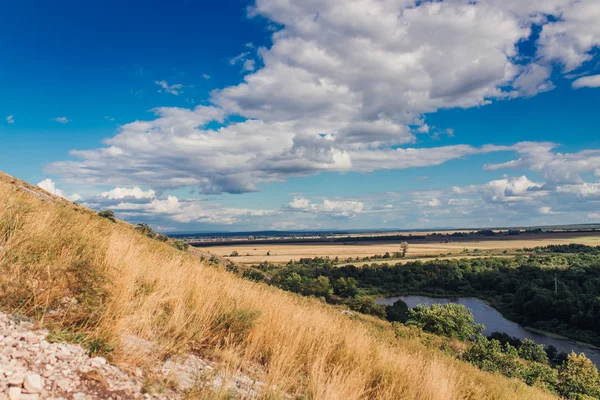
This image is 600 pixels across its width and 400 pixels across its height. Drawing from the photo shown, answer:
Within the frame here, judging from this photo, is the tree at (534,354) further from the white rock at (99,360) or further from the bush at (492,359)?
the white rock at (99,360)

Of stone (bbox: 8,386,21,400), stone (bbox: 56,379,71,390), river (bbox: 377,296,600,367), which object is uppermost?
stone (bbox: 8,386,21,400)

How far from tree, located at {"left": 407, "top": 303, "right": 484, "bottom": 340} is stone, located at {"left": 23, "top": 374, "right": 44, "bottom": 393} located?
1744 inches

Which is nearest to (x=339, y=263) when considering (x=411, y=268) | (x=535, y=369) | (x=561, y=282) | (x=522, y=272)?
(x=411, y=268)

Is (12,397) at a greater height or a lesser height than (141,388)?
greater

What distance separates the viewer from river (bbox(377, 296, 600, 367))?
68625 mm

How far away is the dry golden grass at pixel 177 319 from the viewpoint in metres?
4.75

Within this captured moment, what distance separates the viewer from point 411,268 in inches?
5285

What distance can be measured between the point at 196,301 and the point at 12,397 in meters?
3.47

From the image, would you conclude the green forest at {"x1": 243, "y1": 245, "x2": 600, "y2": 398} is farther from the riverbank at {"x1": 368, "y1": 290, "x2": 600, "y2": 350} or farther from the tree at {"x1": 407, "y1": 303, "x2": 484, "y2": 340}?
the riverbank at {"x1": 368, "y1": 290, "x2": 600, "y2": 350}

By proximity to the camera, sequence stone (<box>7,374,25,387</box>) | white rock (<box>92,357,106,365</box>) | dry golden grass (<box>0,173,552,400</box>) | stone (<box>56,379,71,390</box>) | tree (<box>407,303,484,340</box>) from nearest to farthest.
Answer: stone (<box>7,374,25,387</box>), stone (<box>56,379,71,390</box>), white rock (<box>92,357,106,365</box>), dry golden grass (<box>0,173,552,400</box>), tree (<box>407,303,484,340</box>)

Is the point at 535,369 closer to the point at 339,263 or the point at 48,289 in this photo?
the point at 48,289

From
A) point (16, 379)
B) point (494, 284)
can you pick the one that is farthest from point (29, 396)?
point (494, 284)

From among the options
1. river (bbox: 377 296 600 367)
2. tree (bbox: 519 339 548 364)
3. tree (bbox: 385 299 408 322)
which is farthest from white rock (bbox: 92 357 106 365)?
river (bbox: 377 296 600 367)

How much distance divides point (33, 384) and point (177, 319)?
2.44 metres
